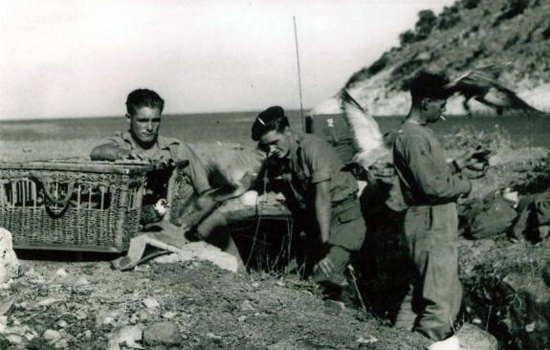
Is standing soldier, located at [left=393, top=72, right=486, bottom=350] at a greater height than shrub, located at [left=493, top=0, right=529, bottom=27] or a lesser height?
lesser

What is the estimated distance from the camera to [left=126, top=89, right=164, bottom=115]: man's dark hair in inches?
225

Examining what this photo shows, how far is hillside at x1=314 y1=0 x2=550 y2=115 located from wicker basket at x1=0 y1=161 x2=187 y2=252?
98.9 ft

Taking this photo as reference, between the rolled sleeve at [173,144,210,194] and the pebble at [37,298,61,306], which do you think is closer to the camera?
the pebble at [37,298,61,306]

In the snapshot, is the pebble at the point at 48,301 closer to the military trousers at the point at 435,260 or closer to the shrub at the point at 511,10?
the military trousers at the point at 435,260

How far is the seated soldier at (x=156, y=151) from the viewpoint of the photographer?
560 centimetres

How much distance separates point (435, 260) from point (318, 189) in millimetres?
1184

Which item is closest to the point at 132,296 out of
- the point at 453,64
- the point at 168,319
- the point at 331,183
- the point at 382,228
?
the point at 168,319

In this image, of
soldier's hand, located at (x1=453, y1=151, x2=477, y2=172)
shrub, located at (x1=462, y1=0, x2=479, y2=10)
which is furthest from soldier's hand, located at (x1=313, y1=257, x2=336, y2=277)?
shrub, located at (x1=462, y1=0, x2=479, y2=10)

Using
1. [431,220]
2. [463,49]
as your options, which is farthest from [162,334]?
[463,49]

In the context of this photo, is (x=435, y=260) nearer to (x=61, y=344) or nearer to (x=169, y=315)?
(x=169, y=315)

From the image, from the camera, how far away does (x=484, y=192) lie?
961 cm

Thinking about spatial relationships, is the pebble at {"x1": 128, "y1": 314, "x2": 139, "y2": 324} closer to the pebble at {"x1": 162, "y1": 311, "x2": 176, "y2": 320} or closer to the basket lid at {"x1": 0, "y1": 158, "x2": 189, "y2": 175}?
the pebble at {"x1": 162, "y1": 311, "x2": 176, "y2": 320}

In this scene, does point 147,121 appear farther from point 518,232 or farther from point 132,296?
point 518,232

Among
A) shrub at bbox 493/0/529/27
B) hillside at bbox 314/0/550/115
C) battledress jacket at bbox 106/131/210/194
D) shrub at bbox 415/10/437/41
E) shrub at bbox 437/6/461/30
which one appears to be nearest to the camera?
battledress jacket at bbox 106/131/210/194
